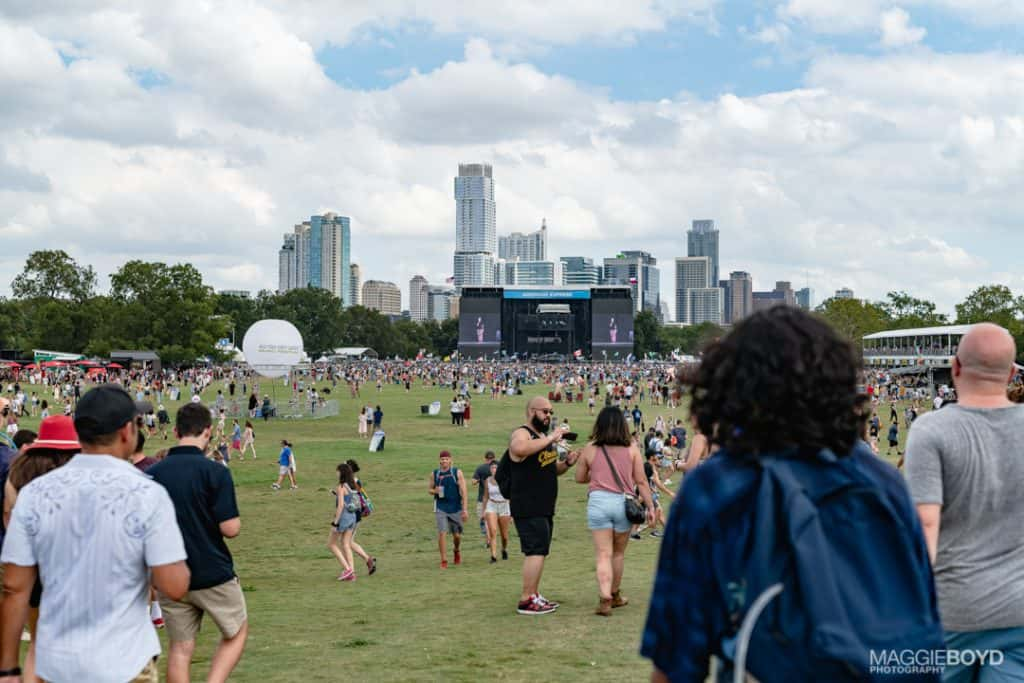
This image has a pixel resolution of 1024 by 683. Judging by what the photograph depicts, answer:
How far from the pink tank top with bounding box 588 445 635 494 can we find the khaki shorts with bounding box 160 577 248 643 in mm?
3400

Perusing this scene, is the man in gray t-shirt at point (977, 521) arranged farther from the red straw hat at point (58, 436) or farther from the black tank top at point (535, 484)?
the black tank top at point (535, 484)

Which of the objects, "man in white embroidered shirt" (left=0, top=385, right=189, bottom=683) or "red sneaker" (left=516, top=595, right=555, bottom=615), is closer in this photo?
"man in white embroidered shirt" (left=0, top=385, right=189, bottom=683)

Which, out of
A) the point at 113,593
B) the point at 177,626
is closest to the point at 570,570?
the point at 177,626

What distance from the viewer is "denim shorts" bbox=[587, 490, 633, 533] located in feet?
25.1

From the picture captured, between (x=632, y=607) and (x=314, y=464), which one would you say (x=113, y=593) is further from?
(x=314, y=464)

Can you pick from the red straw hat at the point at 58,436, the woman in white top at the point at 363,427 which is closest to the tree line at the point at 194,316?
the woman in white top at the point at 363,427

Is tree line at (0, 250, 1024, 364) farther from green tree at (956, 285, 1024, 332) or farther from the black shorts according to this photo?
the black shorts

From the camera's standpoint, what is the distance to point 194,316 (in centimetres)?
8725

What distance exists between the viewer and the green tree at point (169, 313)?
86.4 m

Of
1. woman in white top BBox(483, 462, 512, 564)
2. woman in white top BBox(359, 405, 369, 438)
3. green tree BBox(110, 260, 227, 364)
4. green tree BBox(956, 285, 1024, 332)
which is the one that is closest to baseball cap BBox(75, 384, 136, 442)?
woman in white top BBox(483, 462, 512, 564)

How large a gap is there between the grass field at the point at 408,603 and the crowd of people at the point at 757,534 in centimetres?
178

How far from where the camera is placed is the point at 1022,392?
7.50 m

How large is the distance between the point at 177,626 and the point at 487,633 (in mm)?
3183

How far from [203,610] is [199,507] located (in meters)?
0.58
